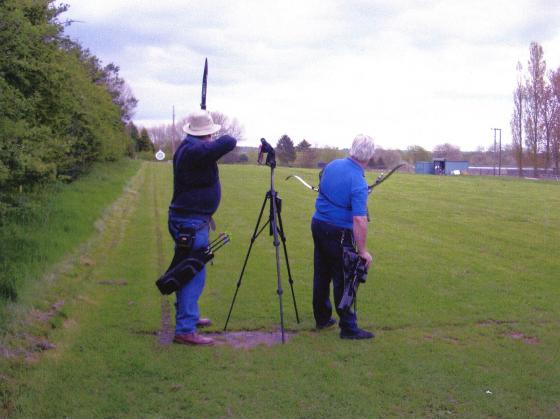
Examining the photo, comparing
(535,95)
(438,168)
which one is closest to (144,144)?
(438,168)

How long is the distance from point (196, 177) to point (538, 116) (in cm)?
7145

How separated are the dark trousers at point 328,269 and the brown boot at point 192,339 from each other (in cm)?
127

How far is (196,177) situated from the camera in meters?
6.33

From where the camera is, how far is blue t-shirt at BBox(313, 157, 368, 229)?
250 inches

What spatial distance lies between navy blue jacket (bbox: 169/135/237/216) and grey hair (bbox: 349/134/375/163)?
47.6 inches

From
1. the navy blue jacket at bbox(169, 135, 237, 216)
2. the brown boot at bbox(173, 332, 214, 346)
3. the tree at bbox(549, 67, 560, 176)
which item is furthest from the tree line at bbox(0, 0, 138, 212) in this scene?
the tree at bbox(549, 67, 560, 176)

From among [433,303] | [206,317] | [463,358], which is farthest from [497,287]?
[206,317]

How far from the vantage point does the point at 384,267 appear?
1077 cm

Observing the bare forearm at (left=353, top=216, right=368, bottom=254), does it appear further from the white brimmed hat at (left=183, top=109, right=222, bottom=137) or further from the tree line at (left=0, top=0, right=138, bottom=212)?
the tree line at (left=0, top=0, right=138, bottom=212)

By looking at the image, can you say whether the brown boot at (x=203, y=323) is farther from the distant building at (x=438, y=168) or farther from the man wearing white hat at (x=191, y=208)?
the distant building at (x=438, y=168)

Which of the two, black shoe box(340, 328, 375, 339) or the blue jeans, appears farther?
black shoe box(340, 328, 375, 339)

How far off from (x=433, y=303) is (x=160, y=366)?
12.5 feet

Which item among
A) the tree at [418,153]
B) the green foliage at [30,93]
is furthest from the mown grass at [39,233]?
the tree at [418,153]

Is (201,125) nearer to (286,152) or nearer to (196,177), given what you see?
(196,177)
